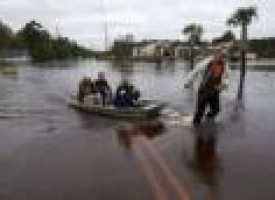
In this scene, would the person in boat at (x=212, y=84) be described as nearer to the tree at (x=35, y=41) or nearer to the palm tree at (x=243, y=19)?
the palm tree at (x=243, y=19)

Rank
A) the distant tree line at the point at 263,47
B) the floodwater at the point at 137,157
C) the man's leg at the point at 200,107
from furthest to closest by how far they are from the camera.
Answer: the distant tree line at the point at 263,47
the man's leg at the point at 200,107
the floodwater at the point at 137,157

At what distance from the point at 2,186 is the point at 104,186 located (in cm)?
173

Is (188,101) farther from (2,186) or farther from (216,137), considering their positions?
(2,186)

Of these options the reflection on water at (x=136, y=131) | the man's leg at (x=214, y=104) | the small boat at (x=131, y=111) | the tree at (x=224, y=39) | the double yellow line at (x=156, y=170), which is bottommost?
the double yellow line at (x=156, y=170)

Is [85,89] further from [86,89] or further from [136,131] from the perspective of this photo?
[136,131]

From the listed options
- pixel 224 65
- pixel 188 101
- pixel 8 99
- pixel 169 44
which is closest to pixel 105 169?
pixel 224 65

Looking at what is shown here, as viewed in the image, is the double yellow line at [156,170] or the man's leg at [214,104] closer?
the double yellow line at [156,170]

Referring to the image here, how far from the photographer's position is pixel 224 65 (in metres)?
15.7

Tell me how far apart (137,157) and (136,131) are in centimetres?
356

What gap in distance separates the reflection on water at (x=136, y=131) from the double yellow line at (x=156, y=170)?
0.83ft

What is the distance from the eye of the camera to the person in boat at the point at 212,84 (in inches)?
611

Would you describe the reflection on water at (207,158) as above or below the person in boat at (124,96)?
below

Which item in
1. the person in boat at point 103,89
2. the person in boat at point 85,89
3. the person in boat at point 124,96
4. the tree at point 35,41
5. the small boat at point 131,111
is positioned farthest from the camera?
the tree at point 35,41

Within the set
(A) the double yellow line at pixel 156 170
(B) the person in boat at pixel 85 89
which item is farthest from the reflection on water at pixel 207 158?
(B) the person in boat at pixel 85 89
